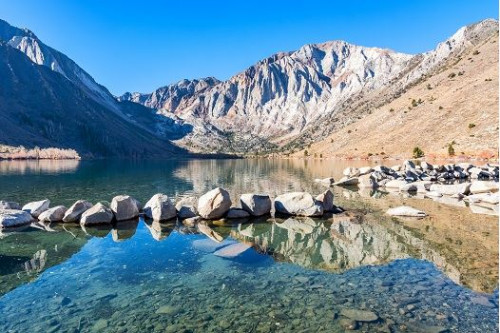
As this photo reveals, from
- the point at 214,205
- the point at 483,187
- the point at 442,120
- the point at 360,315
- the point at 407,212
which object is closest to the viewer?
the point at 360,315

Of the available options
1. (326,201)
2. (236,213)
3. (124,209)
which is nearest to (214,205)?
(236,213)

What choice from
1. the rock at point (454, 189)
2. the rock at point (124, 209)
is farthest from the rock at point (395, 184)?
the rock at point (124, 209)

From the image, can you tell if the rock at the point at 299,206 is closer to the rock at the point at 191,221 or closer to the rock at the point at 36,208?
the rock at the point at 191,221

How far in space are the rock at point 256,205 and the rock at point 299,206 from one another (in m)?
1.25

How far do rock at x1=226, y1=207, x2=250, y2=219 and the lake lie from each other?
229cm

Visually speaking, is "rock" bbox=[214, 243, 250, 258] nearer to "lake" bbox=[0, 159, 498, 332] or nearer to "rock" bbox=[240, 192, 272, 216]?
"lake" bbox=[0, 159, 498, 332]

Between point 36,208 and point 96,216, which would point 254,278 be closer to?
point 96,216

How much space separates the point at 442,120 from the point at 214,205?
123580 millimetres

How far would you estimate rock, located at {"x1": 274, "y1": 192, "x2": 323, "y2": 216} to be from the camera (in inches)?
1245

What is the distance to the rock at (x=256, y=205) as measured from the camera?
3148 centimetres

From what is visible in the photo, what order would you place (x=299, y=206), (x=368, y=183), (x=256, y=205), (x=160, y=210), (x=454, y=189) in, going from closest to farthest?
(x=160, y=210)
(x=256, y=205)
(x=299, y=206)
(x=454, y=189)
(x=368, y=183)

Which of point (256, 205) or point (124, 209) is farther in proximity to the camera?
point (256, 205)

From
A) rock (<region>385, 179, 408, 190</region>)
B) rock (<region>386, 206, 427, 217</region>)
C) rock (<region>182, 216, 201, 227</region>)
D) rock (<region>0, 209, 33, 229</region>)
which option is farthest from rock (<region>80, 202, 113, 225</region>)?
rock (<region>385, 179, 408, 190</region>)

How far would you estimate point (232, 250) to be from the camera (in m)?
21.1
